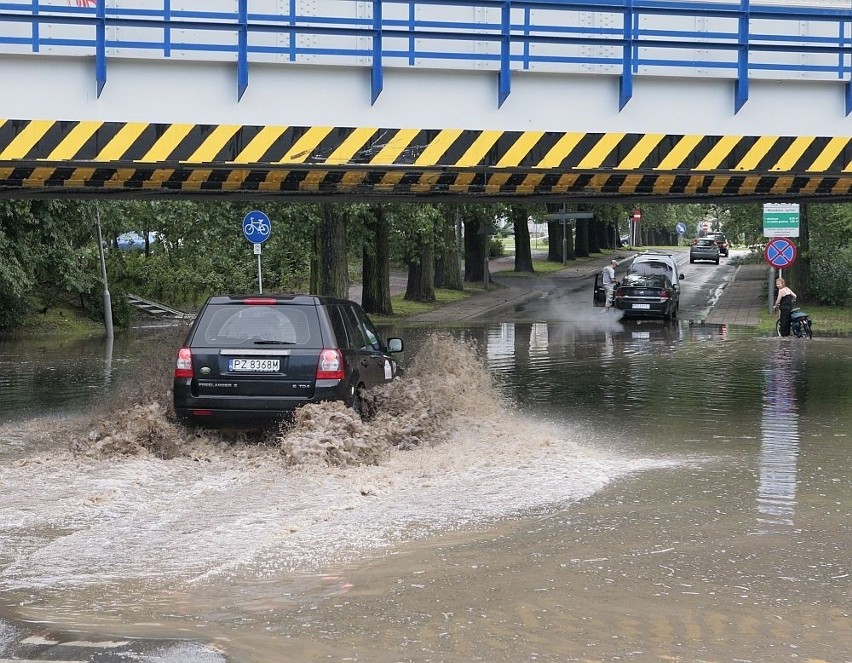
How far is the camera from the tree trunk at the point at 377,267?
39094 millimetres

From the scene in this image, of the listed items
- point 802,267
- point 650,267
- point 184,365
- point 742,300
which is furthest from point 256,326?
point 742,300

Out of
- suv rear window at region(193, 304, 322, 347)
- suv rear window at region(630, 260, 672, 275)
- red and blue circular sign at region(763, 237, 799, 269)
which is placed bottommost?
suv rear window at region(193, 304, 322, 347)

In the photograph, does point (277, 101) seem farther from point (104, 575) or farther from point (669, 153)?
point (104, 575)

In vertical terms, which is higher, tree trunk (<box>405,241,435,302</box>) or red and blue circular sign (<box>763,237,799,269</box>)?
red and blue circular sign (<box>763,237,799,269</box>)

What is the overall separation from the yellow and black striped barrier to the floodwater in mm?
2468

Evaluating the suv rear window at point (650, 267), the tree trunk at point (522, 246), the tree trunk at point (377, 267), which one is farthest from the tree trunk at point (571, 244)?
the tree trunk at point (377, 267)

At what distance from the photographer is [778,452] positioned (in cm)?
1238

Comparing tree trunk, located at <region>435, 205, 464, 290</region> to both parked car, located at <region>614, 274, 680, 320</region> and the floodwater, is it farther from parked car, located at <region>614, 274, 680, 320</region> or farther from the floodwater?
the floodwater

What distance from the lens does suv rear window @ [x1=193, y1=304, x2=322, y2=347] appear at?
12078mm

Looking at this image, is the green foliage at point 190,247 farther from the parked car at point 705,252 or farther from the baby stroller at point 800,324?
the parked car at point 705,252

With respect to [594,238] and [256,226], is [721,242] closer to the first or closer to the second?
[594,238]

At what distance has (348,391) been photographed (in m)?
12.1

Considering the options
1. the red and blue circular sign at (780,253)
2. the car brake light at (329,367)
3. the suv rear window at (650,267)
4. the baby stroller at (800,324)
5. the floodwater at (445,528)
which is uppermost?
the red and blue circular sign at (780,253)

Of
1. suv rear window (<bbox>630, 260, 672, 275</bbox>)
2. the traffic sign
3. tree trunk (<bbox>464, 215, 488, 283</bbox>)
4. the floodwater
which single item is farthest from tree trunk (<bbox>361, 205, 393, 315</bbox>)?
the floodwater
